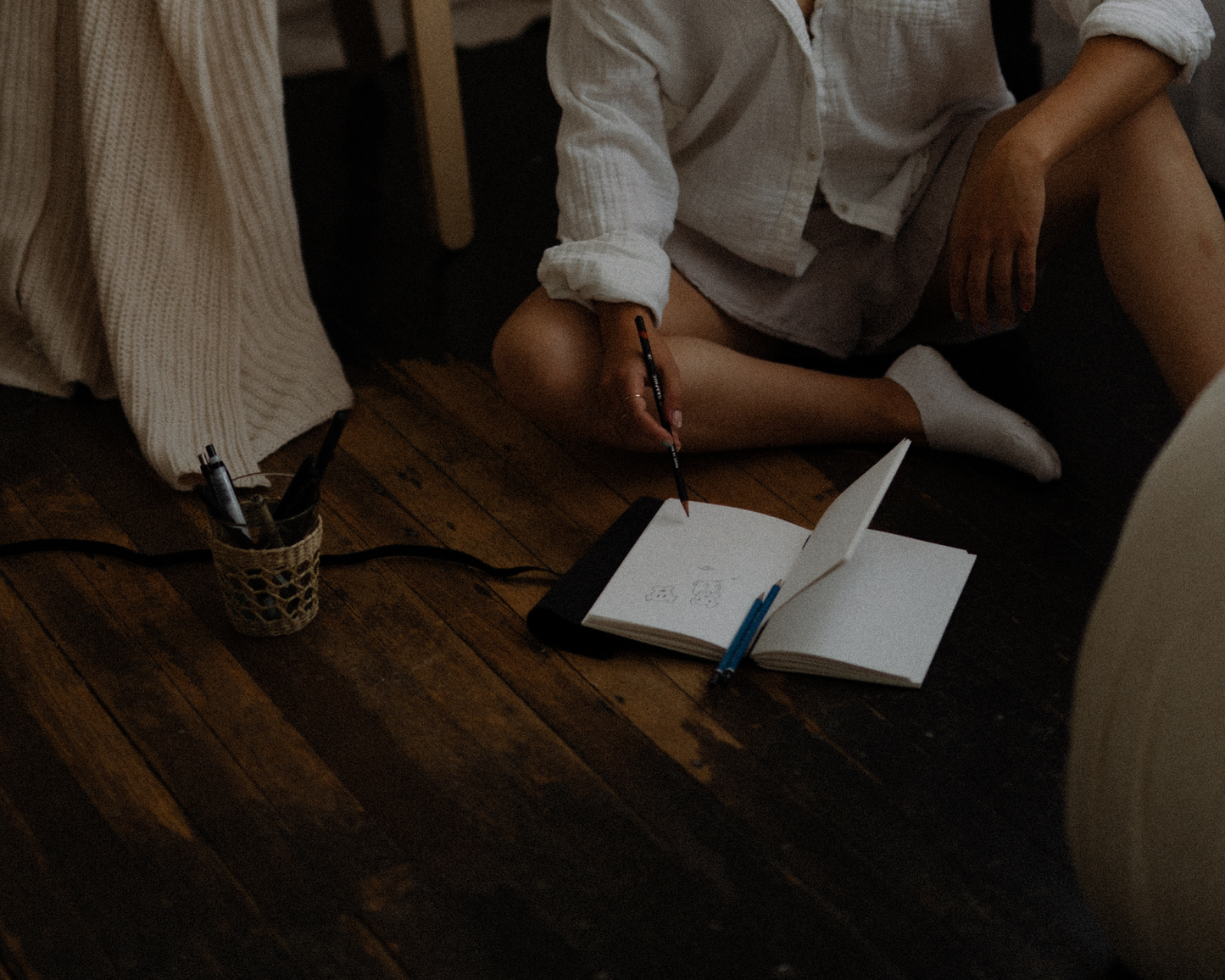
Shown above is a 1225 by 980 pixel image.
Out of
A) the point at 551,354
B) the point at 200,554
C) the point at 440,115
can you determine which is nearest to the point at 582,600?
the point at 551,354

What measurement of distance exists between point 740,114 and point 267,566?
0.63 metres

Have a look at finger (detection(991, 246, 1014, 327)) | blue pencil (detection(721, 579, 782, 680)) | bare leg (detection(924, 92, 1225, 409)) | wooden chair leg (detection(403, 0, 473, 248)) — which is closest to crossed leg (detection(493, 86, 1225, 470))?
bare leg (detection(924, 92, 1225, 409))

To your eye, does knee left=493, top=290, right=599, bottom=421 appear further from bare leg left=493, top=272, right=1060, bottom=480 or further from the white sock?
the white sock

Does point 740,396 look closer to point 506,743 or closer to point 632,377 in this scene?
point 632,377

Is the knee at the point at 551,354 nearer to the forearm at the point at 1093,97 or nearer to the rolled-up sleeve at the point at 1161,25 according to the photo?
the forearm at the point at 1093,97

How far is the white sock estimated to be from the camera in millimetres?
1220

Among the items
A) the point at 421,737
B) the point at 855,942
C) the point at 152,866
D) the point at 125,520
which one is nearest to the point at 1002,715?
the point at 855,942

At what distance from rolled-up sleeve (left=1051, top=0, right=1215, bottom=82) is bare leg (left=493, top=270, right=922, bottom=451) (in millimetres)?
383

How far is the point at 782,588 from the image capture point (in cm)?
104

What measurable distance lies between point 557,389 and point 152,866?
548 millimetres

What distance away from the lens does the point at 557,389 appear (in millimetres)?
1204

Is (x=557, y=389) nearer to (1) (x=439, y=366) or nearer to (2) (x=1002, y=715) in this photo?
(1) (x=439, y=366)

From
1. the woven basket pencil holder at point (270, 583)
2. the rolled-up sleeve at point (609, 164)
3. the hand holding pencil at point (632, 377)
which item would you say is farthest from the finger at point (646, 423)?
the woven basket pencil holder at point (270, 583)

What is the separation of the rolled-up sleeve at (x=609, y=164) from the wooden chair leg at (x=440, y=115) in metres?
0.34
